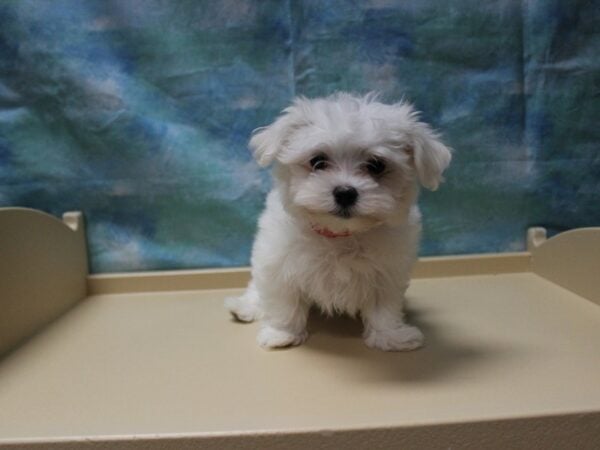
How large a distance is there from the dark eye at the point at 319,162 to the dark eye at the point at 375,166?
4.6 inches

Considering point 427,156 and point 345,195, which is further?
point 427,156

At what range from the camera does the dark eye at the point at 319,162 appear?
1407mm

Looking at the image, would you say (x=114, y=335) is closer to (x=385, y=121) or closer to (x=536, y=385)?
(x=385, y=121)

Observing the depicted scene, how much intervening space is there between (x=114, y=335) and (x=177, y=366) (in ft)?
1.30

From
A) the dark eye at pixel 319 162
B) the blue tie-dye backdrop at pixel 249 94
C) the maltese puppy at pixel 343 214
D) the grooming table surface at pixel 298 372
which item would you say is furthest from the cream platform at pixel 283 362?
the dark eye at pixel 319 162

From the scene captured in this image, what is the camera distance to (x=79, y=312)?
2006 millimetres

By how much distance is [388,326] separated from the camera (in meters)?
1.52

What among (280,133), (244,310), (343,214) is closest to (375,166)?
(343,214)

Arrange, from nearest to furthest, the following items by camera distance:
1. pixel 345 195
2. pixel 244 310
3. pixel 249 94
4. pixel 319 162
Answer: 1. pixel 345 195
2. pixel 319 162
3. pixel 244 310
4. pixel 249 94

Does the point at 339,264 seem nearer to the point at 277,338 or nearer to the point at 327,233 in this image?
the point at 327,233

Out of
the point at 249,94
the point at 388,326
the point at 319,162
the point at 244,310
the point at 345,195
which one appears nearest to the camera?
the point at 345,195

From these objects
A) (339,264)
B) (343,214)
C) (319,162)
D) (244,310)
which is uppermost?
(319,162)

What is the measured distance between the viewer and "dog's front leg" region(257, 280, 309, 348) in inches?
60.8

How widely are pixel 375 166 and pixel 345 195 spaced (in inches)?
6.0
